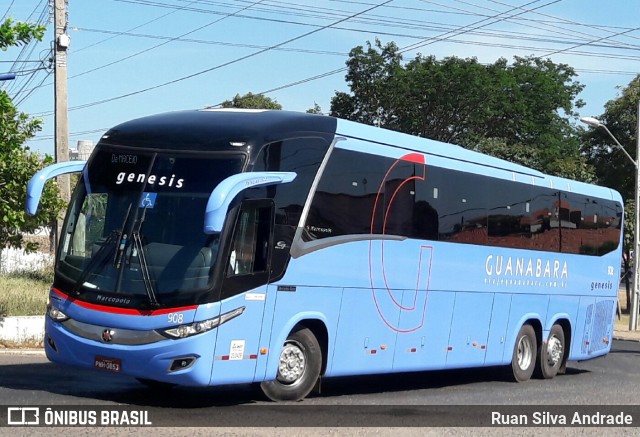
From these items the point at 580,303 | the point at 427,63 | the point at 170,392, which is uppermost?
the point at 427,63

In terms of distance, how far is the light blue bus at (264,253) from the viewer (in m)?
11.6

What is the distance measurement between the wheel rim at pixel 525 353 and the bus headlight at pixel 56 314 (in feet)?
31.0

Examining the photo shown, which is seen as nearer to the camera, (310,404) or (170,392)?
(310,404)

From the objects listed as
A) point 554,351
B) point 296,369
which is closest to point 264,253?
point 296,369

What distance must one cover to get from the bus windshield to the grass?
10.8 m

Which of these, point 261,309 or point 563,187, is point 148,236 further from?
point 563,187

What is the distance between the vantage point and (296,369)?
13.0m

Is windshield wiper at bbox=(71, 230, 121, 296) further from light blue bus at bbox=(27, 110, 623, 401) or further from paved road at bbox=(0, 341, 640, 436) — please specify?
paved road at bbox=(0, 341, 640, 436)

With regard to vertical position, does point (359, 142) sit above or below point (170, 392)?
above

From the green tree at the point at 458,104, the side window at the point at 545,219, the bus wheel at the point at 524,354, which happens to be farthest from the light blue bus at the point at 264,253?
the green tree at the point at 458,104

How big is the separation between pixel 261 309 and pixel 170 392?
230cm

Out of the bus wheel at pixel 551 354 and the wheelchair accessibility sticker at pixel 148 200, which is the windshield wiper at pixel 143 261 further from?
the bus wheel at pixel 551 354

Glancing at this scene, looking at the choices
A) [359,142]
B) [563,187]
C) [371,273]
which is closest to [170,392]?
[371,273]

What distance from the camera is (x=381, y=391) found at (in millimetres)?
A: 15617
